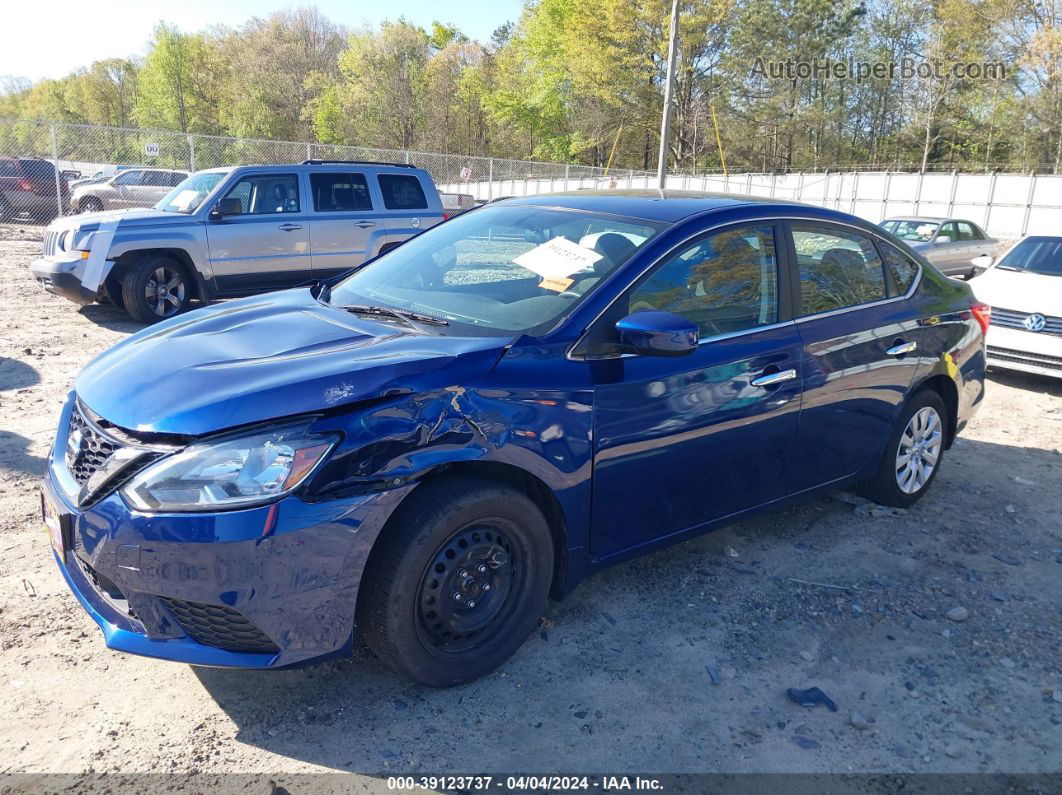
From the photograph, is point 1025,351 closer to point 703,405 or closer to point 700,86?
point 703,405

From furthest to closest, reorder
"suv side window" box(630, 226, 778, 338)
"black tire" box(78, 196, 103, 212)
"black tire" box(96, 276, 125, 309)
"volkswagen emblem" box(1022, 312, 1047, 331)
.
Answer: "black tire" box(78, 196, 103, 212) → "black tire" box(96, 276, 125, 309) → "volkswagen emblem" box(1022, 312, 1047, 331) → "suv side window" box(630, 226, 778, 338)

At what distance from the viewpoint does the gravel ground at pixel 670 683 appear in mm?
2607

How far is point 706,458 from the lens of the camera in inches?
135

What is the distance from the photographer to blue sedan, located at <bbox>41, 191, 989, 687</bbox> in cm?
241

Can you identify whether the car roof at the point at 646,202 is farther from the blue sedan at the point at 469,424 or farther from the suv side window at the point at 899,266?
the suv side window at the point at 899,266

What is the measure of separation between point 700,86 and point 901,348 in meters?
51.1

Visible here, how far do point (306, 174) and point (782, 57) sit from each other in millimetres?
48180

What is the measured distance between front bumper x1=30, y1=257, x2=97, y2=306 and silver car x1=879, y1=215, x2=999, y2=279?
12.9 metres

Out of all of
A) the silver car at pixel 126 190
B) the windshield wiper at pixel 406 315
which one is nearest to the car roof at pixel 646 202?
the windshield wiper at pixel 406 315

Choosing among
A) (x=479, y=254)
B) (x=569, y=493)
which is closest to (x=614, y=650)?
(x=569, y=493)

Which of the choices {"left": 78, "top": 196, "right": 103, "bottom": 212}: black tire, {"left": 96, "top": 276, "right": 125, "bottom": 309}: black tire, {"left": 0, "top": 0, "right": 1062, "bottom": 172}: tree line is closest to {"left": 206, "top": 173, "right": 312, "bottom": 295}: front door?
{"left": 96, "top": 276, "right": 125, "bottom": 309}: black tire

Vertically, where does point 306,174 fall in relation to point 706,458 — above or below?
above

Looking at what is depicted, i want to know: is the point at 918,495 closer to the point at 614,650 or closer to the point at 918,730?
the point at 918,730

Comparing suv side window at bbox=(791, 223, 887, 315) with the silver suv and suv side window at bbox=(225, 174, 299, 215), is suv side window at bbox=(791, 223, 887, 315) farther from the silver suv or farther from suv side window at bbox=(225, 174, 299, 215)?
suv side window at bbox=(225, 174, 299, 215)
